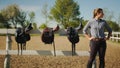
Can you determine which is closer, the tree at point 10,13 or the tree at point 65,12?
the tree at point 65,12

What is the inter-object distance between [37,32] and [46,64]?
2.12 metres

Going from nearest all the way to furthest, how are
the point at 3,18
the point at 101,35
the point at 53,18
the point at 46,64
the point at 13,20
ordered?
the point at 101,35 → the point at 46,64 → the point at 53,18 → the point at 3,18 → the point at 13,20

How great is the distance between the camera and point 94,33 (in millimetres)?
5789

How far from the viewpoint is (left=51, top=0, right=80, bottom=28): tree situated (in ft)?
230

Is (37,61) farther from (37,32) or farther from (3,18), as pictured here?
(3,18)

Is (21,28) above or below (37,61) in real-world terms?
above

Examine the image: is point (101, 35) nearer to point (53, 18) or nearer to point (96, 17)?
point (96, 17)

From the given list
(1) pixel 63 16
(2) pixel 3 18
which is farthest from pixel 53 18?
(2) pixel 3 18

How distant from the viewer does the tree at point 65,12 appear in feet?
230

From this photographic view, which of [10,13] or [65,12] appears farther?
[10,13]

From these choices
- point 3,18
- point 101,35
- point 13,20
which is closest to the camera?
point 101,35

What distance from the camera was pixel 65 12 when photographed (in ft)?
235

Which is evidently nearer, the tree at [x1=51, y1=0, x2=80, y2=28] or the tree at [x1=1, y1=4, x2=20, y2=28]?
the tree at [x1=51, y1=0, x2=80, y2=28]

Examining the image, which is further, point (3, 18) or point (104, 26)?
point (3, 18)
